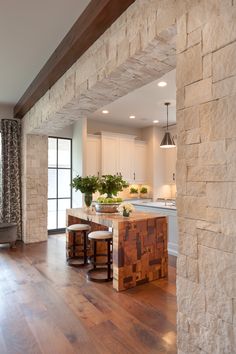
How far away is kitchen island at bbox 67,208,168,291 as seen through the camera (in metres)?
3.26

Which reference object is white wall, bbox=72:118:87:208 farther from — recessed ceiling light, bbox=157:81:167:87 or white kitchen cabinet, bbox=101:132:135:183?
recessed ceiling light, bbox=157:81:167:87

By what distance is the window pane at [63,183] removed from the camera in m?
6.73

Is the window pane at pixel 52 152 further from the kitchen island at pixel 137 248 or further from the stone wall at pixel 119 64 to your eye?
the kitchen island at pixel 137 248

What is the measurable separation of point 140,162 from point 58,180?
2.40 meters

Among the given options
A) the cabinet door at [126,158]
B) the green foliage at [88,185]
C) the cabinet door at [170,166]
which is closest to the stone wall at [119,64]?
the green foliage at [88,185]

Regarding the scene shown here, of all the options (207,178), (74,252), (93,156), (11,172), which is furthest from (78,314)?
(93,156)

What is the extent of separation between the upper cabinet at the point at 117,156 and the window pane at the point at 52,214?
1283 millimetres

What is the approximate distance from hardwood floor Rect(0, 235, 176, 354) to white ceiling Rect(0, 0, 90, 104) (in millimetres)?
3035

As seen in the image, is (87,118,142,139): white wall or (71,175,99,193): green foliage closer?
(71,175,99,193): green foliage

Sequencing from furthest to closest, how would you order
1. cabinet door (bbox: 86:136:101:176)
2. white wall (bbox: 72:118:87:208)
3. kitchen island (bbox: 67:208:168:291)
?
1. cabinet door (bbox: 86:136:101:176)
2. white wall (bbox: 72:118:87:208)
3. kitchen island (bbox: 67:208:168:291)

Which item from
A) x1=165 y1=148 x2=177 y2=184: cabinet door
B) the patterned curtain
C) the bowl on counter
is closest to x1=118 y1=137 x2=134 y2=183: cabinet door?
x1=165 y1=148 x2=177 y2=184: cabinet door

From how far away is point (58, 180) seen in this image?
670cm

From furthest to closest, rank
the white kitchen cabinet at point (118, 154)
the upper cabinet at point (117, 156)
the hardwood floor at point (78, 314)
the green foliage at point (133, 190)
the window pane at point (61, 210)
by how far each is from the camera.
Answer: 1. the green foliage at point (133, 190)
2. the window pane at point (61, 210)
3. the white kitchen cabinet at point (118, 154)
4. the upper cabinet at point (117, 156)
5. the hardwood floor at point (78, 314)

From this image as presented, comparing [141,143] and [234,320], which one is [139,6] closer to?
[234,320]
